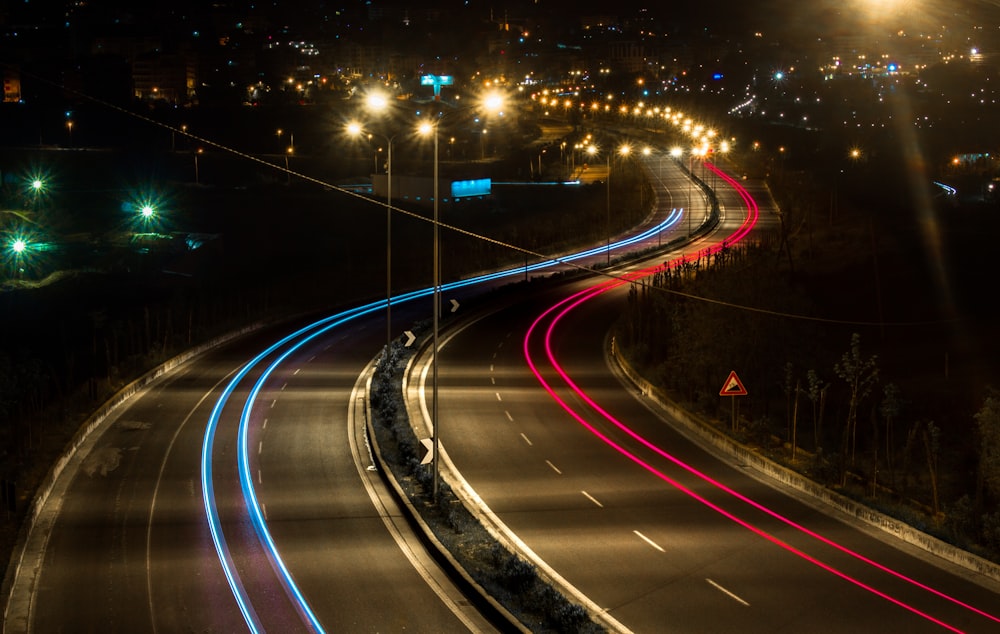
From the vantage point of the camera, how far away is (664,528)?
1736 cm

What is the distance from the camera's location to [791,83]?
165375 millimetres

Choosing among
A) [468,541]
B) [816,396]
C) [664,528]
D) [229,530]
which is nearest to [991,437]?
[816,396]

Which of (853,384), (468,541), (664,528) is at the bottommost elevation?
(664,528)

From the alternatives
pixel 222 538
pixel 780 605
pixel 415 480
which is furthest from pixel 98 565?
pixel 780 605

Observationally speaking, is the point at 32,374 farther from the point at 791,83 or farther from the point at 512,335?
the point at 791,83

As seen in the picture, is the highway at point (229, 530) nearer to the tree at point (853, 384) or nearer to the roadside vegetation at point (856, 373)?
the roadside vegetation at point (856, 373)

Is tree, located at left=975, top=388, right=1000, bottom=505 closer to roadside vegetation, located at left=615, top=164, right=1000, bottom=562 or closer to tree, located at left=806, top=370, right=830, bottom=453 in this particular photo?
roadside vegetation, located at left=615, top=164, right=1000, bottom=562

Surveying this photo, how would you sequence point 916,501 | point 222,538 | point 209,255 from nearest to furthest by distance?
point 222,538, point 916,501, point 209,255

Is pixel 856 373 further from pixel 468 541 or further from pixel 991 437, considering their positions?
pixel 468 541

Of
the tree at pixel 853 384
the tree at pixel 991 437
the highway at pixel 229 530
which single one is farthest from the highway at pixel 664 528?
the tree at pixel 991 437

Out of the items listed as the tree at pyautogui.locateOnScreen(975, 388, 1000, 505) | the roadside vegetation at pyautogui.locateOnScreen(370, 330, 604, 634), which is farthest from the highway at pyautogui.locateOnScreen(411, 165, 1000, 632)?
the tree at pyautogui.locateOnScreen(975, 388, 1000, 505)

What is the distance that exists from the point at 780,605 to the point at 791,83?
163072mm

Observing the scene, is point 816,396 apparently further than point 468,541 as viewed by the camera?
Yes

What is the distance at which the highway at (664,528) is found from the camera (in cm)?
1378
